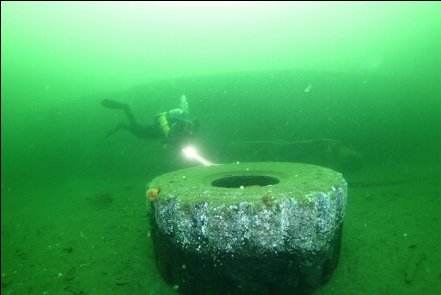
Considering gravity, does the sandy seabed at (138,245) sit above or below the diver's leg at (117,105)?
below

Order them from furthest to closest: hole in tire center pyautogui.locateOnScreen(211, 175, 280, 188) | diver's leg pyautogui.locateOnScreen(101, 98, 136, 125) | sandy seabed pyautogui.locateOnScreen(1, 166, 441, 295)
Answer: diver's leg pyautogui.locateOnScreen(101, 98, 136, 125) < hole in tire center pyautogui.locateOnScreen(211, 175, 280, 188) < sandy seabed pyautogui.locateOnScreen(1, 166, 441, 295)

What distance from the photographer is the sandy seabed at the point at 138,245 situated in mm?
3775

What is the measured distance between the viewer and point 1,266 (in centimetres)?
487

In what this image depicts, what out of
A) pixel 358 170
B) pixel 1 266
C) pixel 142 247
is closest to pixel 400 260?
pixel 142 247

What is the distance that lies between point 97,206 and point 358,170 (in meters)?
8.90

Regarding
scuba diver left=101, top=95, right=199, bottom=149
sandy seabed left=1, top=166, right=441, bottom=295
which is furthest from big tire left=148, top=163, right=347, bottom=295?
scuba diver left=101, top=95, right=199, bottom=149

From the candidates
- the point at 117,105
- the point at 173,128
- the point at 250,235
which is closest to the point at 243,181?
the point at 250,235

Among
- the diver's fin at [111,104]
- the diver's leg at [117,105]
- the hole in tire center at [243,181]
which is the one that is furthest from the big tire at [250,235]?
the diver's fin at [111,104]

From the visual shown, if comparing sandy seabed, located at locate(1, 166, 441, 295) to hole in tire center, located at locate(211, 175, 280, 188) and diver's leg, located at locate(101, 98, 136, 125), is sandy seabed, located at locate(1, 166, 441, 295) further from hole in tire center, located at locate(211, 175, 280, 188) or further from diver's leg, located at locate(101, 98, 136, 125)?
diver's leg, located at locate(101, 98, 136, 125)

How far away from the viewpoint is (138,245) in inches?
195

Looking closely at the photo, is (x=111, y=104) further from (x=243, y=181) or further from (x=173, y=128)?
(x=243, y=181)

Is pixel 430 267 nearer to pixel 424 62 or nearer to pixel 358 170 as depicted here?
pixel 358 170

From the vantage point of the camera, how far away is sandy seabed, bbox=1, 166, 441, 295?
149 inches

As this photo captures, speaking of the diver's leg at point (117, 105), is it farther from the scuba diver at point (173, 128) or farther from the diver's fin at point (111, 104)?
the scuba diver at point (173, 128)
